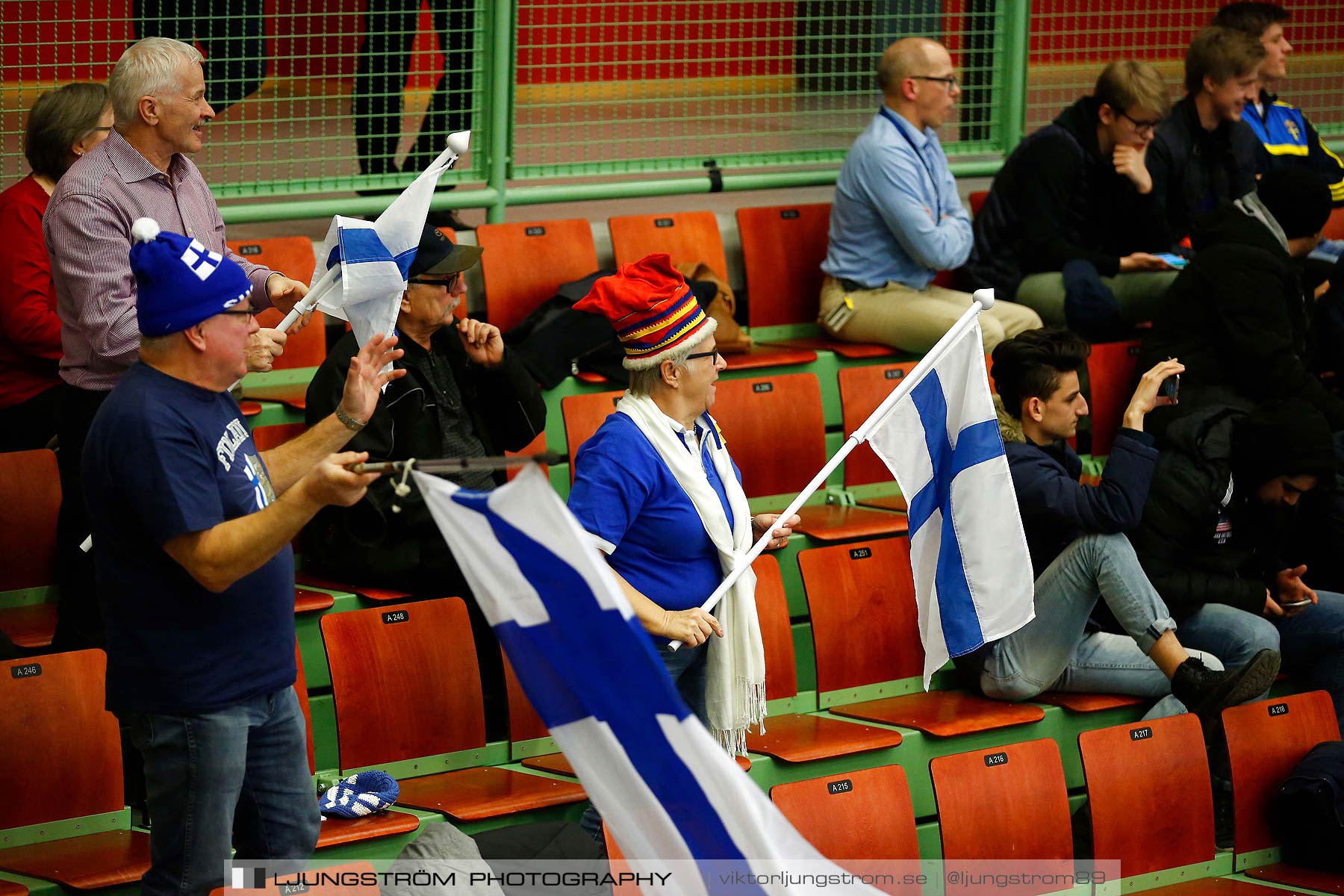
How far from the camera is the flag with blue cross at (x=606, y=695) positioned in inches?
108

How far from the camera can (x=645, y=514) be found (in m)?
3.77

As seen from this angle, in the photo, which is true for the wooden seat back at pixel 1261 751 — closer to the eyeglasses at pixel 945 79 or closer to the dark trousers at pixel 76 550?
the eyeglasses at pixel 945 79

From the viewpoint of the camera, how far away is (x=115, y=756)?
387 cm

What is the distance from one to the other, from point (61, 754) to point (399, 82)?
2.99m

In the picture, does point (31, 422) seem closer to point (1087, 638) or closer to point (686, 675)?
point (686, 675)

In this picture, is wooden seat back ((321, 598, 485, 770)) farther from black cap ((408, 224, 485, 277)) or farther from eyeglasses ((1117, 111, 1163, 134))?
eyeglasses ((1117, 111, 1163, 134))

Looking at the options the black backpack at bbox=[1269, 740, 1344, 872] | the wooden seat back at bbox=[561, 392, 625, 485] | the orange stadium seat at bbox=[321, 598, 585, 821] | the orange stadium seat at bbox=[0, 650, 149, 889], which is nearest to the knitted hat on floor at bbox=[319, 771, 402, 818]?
the orange stadium seat at bbox=[321, 598, 585, 821]

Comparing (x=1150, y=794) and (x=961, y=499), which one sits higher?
(x=961, y=499)

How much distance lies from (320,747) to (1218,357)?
342 centimetres

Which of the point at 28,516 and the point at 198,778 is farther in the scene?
the point at 28,516

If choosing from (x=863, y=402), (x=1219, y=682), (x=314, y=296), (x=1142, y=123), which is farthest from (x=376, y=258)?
(x=1142, y=123)

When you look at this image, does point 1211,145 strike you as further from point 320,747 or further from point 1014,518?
point 320,747

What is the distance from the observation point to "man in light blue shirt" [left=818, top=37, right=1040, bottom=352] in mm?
6156

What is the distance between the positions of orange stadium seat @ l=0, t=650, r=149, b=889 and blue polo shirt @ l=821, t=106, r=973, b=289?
3.38 m
